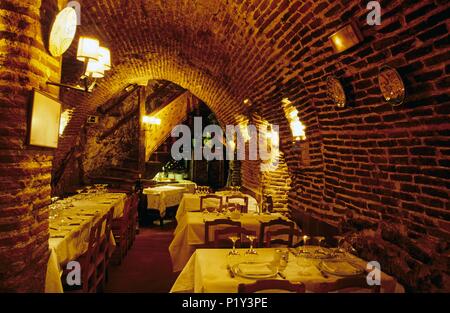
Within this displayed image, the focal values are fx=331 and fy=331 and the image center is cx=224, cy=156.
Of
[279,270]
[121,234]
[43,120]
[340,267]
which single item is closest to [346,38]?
[340,267]

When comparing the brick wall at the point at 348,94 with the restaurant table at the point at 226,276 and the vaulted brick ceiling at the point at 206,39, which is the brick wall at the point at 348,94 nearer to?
the vaulted brick ceiling at the point at 206,39

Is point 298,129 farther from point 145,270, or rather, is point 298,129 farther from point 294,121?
point 145,270

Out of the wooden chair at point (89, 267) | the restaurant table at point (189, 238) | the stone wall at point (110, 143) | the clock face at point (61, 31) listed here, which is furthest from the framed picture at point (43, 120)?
the stone wall at point (110, 143)

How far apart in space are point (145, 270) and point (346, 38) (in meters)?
4.62

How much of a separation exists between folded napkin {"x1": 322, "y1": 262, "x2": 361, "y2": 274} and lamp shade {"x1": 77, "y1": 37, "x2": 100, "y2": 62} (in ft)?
12.0

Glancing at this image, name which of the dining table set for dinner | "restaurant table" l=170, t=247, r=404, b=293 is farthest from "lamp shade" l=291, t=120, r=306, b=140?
"restaurant table" l=170, t=247, r=404, b=293

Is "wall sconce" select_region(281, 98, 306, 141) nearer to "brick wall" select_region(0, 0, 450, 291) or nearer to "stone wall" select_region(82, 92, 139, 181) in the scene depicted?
"brick wall" select_region(0, 0, 450, 291)

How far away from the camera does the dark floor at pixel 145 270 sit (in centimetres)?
480

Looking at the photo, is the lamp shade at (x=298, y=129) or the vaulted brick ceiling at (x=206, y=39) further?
the lamp shade at (x=298, y=129)

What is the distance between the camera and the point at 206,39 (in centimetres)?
597

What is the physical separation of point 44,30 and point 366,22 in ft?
9.46

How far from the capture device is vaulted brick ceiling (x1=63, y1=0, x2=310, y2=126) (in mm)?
4352

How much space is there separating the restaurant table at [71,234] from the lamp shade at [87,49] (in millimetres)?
2149
